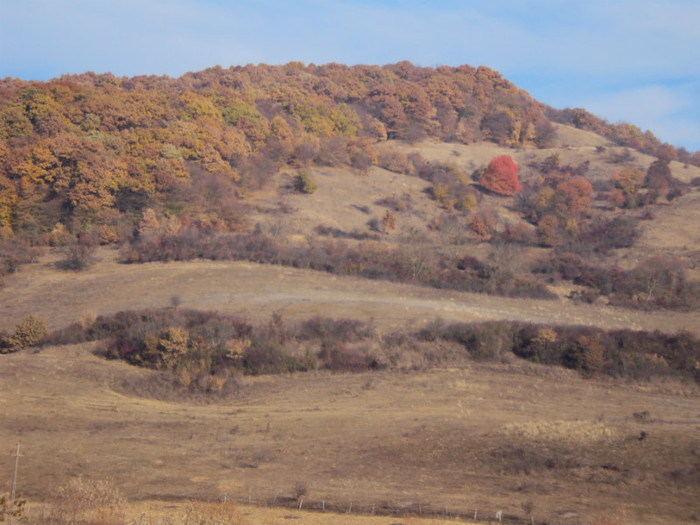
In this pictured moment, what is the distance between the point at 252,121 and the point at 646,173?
1510 inches

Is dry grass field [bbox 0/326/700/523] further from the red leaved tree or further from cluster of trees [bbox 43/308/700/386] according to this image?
the red leaved tree

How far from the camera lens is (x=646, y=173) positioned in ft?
Result: 183

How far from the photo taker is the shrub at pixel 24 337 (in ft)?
71.0

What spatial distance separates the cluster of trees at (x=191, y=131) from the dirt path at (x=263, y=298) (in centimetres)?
747

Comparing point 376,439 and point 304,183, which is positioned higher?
point 304,183

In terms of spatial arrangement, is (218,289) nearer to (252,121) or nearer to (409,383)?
(409,383)

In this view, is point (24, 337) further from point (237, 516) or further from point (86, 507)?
point (237, 516)

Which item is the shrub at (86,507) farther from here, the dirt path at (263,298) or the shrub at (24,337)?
the dirt path at (263,298)

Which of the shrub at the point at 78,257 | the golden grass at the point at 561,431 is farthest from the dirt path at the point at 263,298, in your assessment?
the golden grass at the point at 561,431

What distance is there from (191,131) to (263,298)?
24.0 m

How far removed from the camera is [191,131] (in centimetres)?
4544

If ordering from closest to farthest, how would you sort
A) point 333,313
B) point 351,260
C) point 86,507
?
point 86,507 → point 333,313 → point 351,260

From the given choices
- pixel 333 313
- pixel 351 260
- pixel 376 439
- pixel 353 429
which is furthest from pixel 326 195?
pixel 376 439

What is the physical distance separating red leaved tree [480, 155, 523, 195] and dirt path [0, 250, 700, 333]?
24.8m
